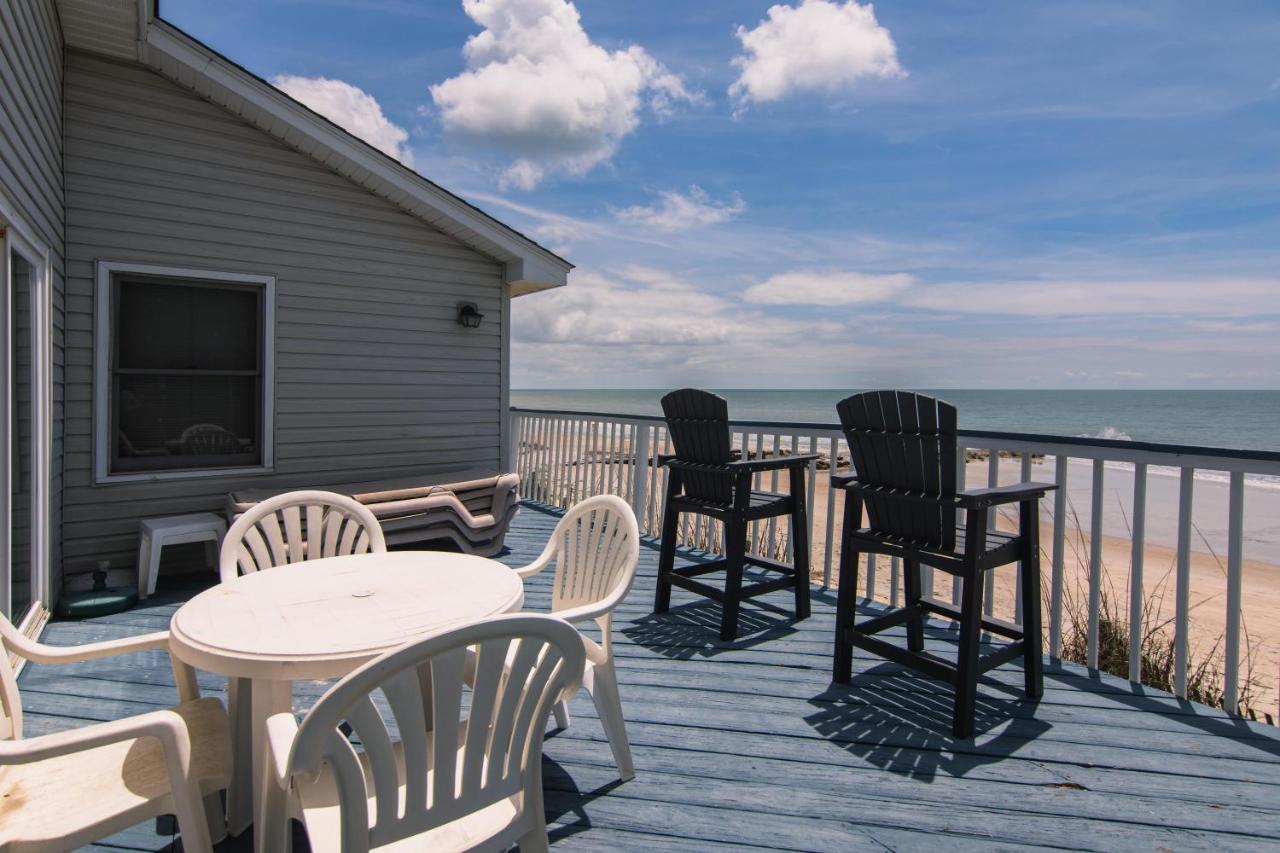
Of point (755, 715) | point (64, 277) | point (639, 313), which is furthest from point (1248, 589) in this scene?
point (639, 313)

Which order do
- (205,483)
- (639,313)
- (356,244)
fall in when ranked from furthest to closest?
1. (639,313)
2. (356,244)
3. (205,483)

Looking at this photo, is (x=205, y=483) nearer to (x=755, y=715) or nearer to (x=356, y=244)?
(x=356, y=244)

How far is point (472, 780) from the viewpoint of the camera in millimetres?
1252

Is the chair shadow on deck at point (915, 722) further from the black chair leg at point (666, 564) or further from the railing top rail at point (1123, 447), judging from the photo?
the black chair leg at point (666, 564)

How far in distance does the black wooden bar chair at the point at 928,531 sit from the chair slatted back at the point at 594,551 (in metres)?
1.10

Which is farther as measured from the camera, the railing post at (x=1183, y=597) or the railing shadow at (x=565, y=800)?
the railing post at (x=1183, y=597)

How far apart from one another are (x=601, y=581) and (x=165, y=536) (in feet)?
10.6

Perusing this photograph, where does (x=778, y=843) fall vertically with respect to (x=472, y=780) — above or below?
below

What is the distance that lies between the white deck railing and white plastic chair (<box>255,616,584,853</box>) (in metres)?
2.22

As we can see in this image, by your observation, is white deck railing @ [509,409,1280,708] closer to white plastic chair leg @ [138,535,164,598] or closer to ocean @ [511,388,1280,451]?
white plastic chair leg @ [138,535,164,598]

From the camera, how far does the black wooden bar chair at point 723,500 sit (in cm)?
339

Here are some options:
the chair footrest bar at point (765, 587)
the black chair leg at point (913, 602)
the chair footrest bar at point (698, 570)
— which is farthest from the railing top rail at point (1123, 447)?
the chair footrest bar at point (698, 570)

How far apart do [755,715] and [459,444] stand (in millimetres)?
3760

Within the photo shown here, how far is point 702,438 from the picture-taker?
362 centimetres
